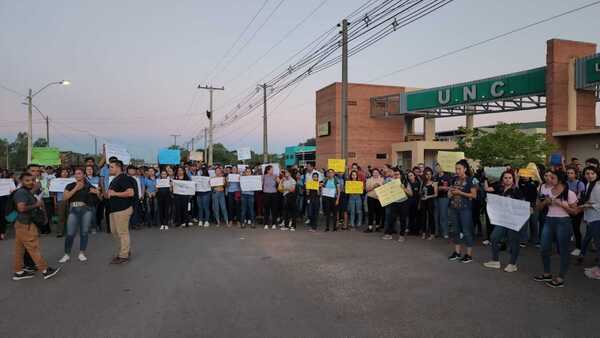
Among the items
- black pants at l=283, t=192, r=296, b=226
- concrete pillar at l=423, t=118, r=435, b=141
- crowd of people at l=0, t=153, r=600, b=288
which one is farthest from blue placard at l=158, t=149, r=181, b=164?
concrete pillar at l=423, t=118, r=435, b=141

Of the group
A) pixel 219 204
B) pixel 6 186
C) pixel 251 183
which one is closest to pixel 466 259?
pixel 251 183

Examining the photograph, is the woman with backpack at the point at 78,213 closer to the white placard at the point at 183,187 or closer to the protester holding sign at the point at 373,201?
the white placard at the point at 183,187

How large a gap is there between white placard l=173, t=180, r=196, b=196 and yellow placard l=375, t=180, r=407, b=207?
5649 millimetres

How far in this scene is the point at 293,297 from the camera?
5.38 m

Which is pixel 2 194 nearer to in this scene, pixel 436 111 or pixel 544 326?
pixel 544 326

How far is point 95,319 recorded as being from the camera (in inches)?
181

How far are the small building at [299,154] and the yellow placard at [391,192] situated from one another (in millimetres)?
41058

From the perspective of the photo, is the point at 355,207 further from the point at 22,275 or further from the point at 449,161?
the point at 22,275

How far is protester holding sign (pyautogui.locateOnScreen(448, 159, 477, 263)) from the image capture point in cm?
740

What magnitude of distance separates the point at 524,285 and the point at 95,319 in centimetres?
596

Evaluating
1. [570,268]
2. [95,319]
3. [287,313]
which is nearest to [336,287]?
[287,313]

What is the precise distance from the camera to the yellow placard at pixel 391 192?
388 inches

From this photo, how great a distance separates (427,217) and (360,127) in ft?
81.2

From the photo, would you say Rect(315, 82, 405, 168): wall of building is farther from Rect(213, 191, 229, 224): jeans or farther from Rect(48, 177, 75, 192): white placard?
Rect(48, 177, 75, 192): white placard
